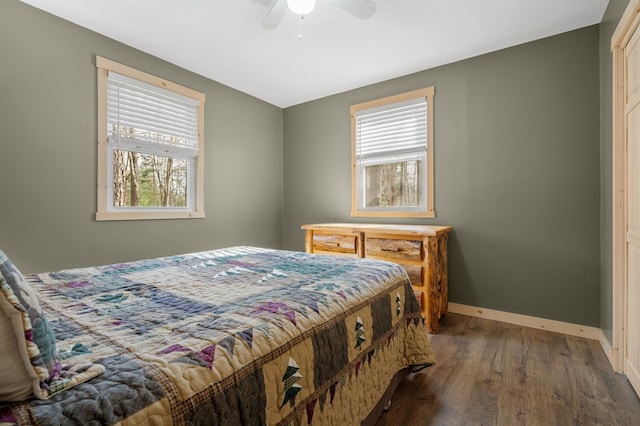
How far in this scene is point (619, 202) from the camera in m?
1.95

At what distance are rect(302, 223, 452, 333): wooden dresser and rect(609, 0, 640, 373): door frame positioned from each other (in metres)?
1.13

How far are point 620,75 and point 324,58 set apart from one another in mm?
2291

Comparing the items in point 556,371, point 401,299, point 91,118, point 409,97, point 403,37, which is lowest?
point 556,371

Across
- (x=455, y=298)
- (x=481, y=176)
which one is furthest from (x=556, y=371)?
(x=481, y=176)

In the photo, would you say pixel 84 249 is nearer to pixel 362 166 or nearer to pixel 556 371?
pixel 362 166

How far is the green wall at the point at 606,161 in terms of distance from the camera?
7.01 ft

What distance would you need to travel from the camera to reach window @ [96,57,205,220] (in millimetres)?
2654

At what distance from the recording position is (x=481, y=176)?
117 inches

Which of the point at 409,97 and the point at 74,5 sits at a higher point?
the point at 74,5

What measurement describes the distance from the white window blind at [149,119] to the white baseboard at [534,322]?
3271 millimetres

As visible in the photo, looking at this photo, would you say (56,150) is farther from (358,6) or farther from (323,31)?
(358,6)

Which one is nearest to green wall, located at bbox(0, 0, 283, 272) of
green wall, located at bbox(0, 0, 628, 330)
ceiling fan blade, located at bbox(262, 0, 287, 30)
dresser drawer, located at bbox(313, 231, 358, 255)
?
green wall, located at bbox(0, 0, 628, 330)

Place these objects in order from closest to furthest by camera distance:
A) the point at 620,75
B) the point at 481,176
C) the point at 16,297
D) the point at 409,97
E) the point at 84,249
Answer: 1. the point at 16,297
2. the point at 620,75
3. the point at 84,249
4. the point at 481,176
5. the point at 409,97

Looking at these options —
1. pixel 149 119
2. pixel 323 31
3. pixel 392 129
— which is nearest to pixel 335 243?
pixel 392 129
